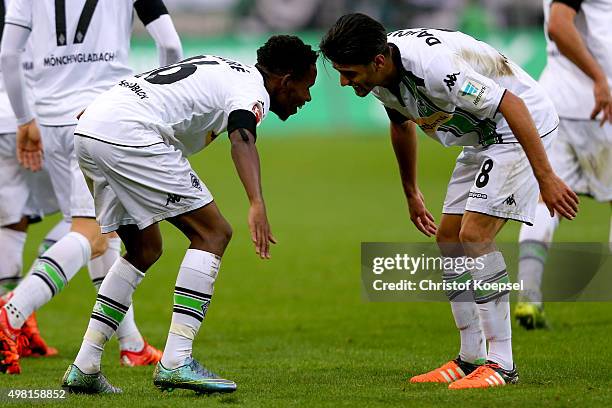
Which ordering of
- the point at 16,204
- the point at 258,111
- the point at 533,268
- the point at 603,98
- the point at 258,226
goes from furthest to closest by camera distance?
the point at 533,268
the point at 603,98
the point at 16,204
the point at 258,111
the point at 258,226

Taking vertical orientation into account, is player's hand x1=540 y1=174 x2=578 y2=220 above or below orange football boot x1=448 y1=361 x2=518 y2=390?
above

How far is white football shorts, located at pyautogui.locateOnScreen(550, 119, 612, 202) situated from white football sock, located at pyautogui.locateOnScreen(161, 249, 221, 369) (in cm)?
377

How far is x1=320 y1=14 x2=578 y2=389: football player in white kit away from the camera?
19.0ft

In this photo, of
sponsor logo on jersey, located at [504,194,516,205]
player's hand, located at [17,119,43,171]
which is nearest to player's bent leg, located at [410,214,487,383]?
sponsor logo on jersey, located at [504,194,516,205]

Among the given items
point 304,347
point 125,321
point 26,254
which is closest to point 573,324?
point 304,347

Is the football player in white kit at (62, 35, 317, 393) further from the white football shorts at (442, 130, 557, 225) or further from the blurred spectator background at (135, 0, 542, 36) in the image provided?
the blurred spectator background at (135, 0, 542, 36)

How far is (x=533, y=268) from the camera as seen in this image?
8.48 m

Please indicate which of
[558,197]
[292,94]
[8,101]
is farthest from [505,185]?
[8,101]

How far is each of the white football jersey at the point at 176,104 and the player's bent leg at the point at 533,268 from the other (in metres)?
3.22

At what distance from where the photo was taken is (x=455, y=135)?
6254 millimetres

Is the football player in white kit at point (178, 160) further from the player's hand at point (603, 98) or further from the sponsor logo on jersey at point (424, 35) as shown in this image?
the player's hand at point (603, 98)

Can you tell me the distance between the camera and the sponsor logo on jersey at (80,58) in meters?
7.47

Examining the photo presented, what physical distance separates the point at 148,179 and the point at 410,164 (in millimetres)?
1675

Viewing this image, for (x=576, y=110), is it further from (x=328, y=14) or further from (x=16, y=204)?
(x=328, y=14)
